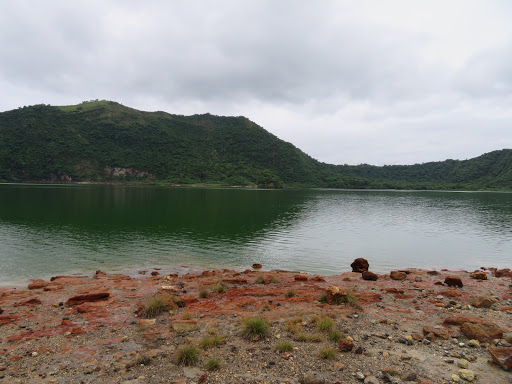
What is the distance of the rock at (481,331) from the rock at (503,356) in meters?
1.38

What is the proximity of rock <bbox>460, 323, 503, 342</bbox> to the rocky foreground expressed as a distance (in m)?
0.03

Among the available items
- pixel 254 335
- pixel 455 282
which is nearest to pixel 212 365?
pixel 254 335

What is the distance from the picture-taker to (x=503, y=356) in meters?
7.53

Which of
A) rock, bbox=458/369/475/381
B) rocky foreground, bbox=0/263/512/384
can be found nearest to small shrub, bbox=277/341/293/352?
rocky foreground, bbox=0/263/512/384

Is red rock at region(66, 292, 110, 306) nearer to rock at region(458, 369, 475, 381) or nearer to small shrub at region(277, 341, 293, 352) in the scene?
small shrub at region(277, 341, 293, 352)

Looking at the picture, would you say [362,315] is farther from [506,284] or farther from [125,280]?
[125,280]

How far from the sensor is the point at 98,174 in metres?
192

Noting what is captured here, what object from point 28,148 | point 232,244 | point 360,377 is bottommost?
point 232,244

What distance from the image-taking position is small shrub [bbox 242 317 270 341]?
932 centimetres

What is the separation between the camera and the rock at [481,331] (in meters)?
9.04

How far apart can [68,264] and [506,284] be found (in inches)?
1186

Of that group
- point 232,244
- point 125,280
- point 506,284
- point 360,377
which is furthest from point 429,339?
point 232,244

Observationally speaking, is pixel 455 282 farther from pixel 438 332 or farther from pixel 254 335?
pixel 254 335

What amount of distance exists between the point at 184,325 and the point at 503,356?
943 centimetres
